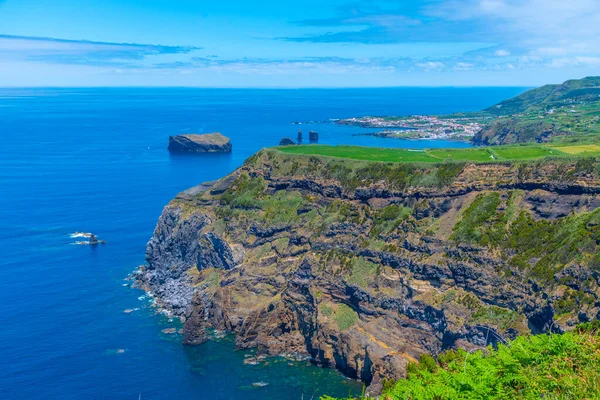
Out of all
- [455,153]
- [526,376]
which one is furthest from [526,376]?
[455,153]

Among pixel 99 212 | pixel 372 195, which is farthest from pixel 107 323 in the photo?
pixel 99 212

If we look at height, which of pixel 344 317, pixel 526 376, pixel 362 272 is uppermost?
pixel 526 376

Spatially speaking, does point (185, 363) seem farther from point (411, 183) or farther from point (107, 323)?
point (411, 183)

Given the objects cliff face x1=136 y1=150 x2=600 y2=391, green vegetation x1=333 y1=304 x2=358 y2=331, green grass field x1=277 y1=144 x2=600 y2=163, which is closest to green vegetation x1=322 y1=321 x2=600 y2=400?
cliff face x1=136 y1=150 x2=600 y2=391

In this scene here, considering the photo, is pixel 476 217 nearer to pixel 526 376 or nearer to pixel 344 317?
pixel 344 317

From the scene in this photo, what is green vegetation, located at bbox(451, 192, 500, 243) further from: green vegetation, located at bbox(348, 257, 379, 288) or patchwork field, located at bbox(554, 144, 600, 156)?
patchwork field, located at bbox(554, 144, 600, 156)

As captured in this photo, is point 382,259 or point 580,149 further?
point 580,149
